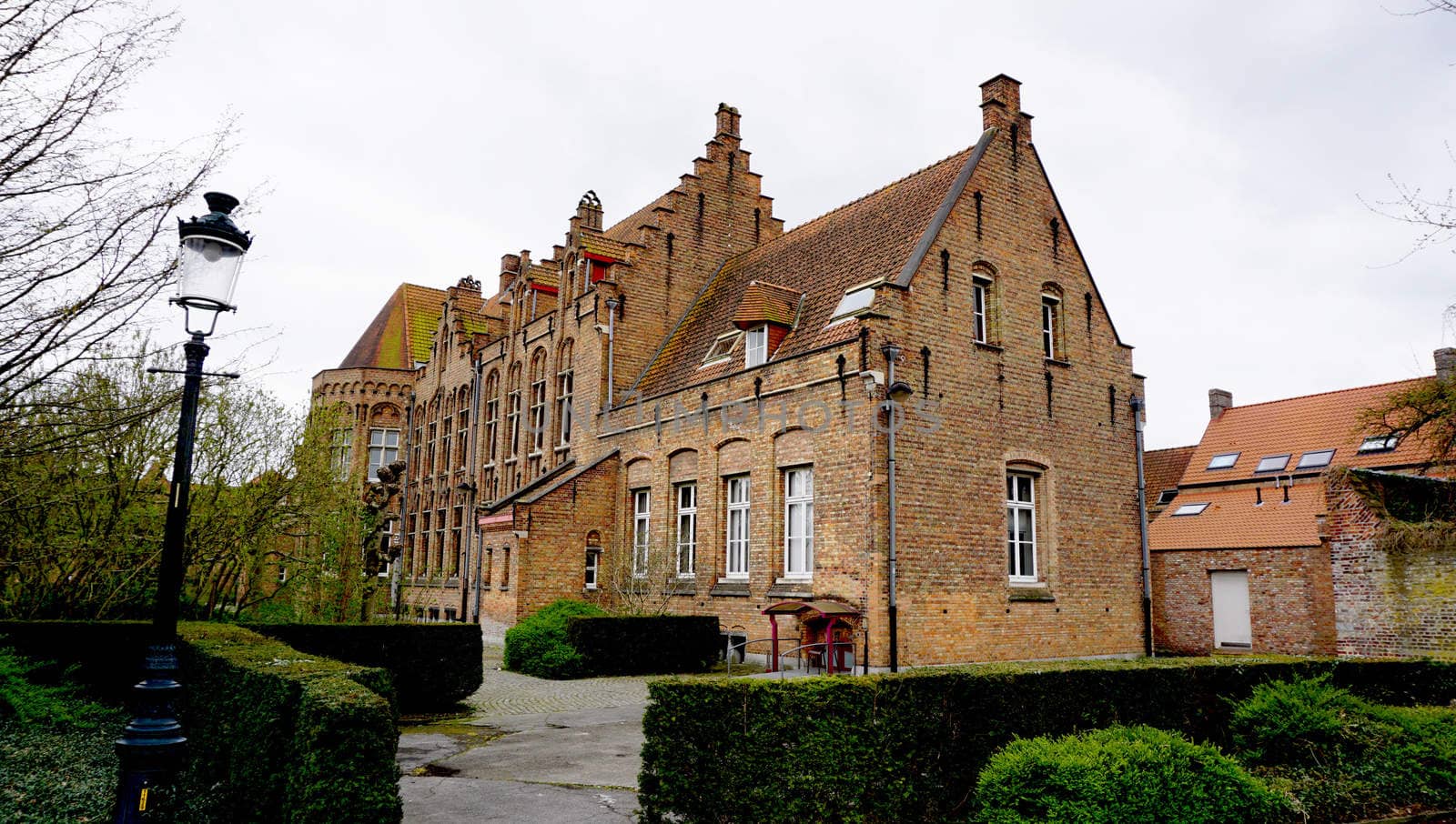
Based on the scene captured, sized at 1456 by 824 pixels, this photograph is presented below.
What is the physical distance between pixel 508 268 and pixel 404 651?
77.5 ft

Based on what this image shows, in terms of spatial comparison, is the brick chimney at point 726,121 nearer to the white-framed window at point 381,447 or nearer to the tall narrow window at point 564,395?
the tall narrow window at point 564,395

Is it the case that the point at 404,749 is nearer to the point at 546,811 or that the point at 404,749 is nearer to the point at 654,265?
the point at 546,811

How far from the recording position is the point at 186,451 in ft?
18.9

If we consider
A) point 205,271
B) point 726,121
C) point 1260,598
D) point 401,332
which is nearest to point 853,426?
point 205,271

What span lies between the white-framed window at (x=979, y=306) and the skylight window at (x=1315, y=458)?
51.6 ft

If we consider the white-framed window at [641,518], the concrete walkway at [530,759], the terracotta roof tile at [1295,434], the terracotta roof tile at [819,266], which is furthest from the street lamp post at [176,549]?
the terracotta roof tile at [1295,434]

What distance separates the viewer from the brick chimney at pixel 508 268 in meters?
33.9

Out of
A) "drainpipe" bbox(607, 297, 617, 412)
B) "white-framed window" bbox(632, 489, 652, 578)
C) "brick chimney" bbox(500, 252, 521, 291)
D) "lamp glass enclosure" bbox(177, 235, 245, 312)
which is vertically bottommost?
"white-framed window" bbox(632, 489, 652, 578)

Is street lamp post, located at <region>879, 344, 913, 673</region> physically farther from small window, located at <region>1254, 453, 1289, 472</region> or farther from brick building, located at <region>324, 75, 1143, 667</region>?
small window, located at <region>1254, 453, 1289, 472</region>

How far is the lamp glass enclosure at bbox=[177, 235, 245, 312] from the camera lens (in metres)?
5.71

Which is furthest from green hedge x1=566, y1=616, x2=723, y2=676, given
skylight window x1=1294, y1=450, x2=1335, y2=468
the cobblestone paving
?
skylight window x1=1294, y1=450, x2=1335, y2=468

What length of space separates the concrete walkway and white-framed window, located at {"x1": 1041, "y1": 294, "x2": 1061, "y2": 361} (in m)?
10.4

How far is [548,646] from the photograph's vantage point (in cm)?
1608

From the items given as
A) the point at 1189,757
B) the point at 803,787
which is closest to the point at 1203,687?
the point at 1189,757
